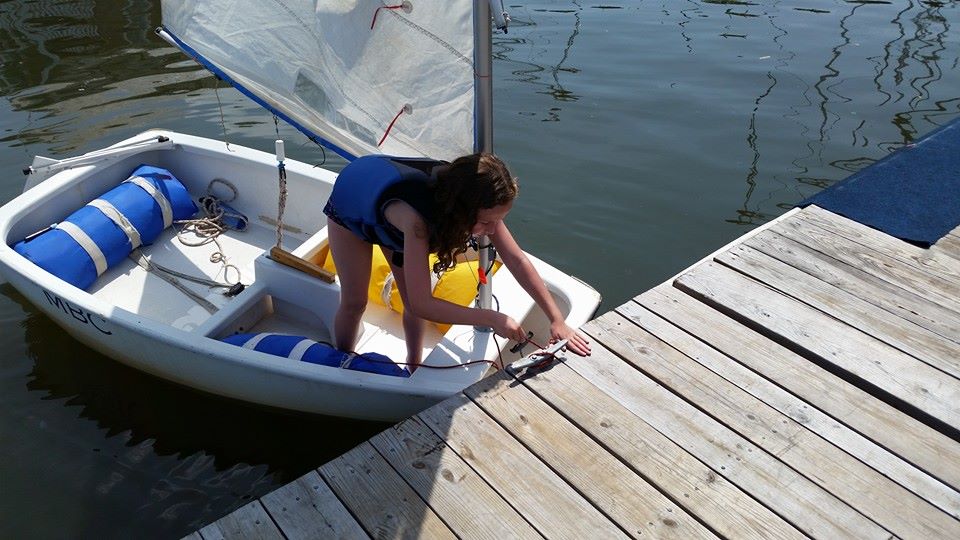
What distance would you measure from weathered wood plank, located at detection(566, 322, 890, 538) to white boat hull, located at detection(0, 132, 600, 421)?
16.4 inches

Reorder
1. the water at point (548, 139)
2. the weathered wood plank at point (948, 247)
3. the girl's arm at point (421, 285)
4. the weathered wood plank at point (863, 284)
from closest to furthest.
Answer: the girl's arm at point (421, 285) → the weathered wood plank at point (863, 284) → the water at point (548, 139) → the weathered wood plank at point (948, 247)

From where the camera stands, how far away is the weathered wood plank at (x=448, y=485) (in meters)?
2.42

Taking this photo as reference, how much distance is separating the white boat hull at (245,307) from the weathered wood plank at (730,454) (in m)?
0.42

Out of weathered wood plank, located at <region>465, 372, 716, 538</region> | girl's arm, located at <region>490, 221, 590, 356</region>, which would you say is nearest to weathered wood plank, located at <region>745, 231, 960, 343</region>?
girl's arm, located at <region>490, 221, 590, 356</region>

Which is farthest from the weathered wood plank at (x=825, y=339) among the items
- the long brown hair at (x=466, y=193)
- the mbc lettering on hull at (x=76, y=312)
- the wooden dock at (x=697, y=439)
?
the mbc lettering on hull at (x=76, y=312)

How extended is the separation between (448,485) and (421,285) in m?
0.66

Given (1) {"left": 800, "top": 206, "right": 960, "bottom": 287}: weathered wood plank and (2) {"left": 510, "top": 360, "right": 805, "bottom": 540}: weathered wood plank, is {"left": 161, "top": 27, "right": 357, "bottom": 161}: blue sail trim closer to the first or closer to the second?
(2) {"left": 510, "top": 360, "right": 805, "bottom": 540}: weathered wood plank

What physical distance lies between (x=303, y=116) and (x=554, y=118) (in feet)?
11.4

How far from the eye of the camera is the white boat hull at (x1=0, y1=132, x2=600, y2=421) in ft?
10.3

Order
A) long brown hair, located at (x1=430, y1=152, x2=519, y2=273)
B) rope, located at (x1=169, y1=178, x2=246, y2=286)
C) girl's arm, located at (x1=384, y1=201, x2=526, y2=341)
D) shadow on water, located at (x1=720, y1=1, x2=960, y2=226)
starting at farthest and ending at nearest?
1. shadow on water, located at (x1=720, y1=1, x2=960, y2=226)
2. rope, located at (x1=169, y1=178, x2=246, y2=286)
3. girl's arm, located at (x1=384, y1=201, x2=526, y2=341)
4. long brown hair, located at (x1=430, y1=152, x2=519, y2=273)

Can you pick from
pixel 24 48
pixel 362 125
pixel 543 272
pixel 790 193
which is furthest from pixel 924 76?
pixel 24 48

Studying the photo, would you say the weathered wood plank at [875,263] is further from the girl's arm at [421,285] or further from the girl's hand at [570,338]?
the girl's arm at [421,285]

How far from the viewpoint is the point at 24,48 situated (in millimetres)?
8281

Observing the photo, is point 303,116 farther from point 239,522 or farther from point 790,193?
point 790,193
